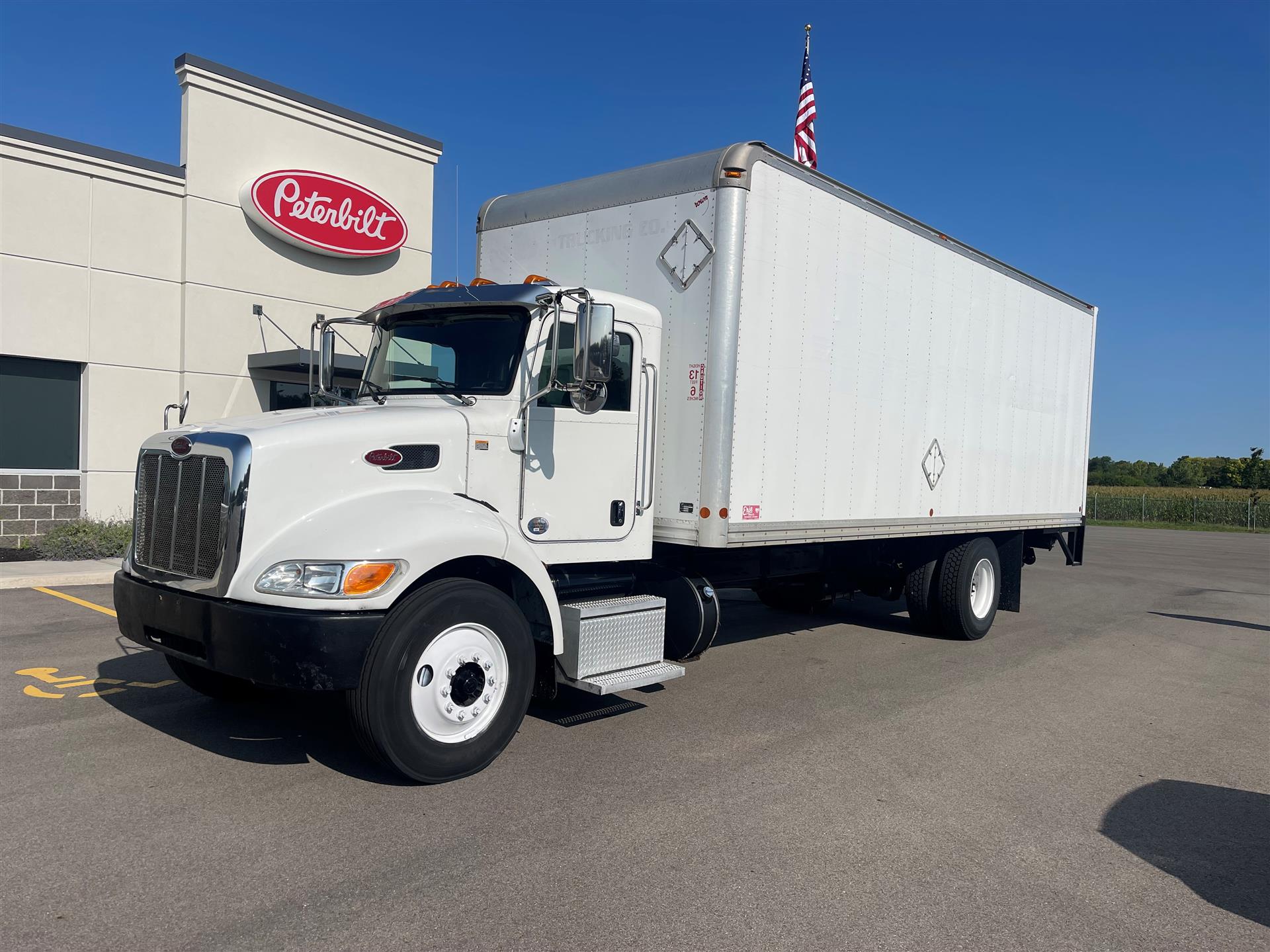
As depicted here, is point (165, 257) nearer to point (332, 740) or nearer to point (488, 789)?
point (332, 740)

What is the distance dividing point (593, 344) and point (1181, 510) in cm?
4914

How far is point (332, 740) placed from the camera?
5.48 meters

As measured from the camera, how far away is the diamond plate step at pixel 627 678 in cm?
559

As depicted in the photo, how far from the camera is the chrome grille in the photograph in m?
4.73

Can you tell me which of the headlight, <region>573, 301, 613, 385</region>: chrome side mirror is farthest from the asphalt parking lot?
<region>573, 301, 613, 385</region>: chrome side mirror

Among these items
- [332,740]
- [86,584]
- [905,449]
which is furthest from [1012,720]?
[86,584]

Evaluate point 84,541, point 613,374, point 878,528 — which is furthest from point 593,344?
point 84,541

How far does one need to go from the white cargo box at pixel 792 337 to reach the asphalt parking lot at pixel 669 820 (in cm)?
166

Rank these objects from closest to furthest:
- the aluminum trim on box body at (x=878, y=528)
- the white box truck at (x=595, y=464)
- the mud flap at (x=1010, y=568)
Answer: the white box truck at (x=595, y=464) < the aluminum trim on box body at (x=878, y=528) < the mud flap at (x=1010, y=568)

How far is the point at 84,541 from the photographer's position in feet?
42.4

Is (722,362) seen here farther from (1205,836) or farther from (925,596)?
(925,596)

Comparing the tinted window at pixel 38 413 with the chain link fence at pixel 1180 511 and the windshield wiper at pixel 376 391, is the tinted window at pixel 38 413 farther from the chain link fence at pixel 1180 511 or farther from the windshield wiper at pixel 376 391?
the chain link fence at pixel 1180 511

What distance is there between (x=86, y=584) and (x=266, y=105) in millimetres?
8097

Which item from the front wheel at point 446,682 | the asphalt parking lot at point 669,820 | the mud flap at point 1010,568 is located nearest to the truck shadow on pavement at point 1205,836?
the asphalt parking lot at point 669,820
